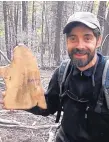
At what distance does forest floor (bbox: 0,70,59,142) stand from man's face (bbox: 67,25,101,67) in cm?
242

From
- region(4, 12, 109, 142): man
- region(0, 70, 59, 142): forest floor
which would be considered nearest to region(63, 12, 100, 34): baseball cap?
region(4, 12, 109, 142): man

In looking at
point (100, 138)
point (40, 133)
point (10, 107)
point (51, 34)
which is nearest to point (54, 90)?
point (10, 107)

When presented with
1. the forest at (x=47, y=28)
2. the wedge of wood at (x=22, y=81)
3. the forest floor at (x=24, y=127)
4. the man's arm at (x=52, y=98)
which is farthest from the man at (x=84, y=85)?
the forest at (x=47, y=28)

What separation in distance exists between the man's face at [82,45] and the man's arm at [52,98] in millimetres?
345

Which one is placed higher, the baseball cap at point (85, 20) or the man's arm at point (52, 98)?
the baseball cap at point (85, 20)

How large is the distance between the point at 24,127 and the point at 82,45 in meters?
2.81

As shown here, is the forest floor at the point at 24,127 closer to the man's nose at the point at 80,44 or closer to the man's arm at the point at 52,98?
the man's arm at the point at 52,98

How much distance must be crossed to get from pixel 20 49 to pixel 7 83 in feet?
1.10

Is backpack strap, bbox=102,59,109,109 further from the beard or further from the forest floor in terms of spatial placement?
the forest floor

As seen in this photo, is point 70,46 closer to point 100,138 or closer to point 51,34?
point 100,138

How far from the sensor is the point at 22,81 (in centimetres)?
236

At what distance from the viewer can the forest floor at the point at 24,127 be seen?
424 cm

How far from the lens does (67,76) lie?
233cm

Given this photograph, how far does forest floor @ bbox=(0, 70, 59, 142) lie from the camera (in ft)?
13.9
